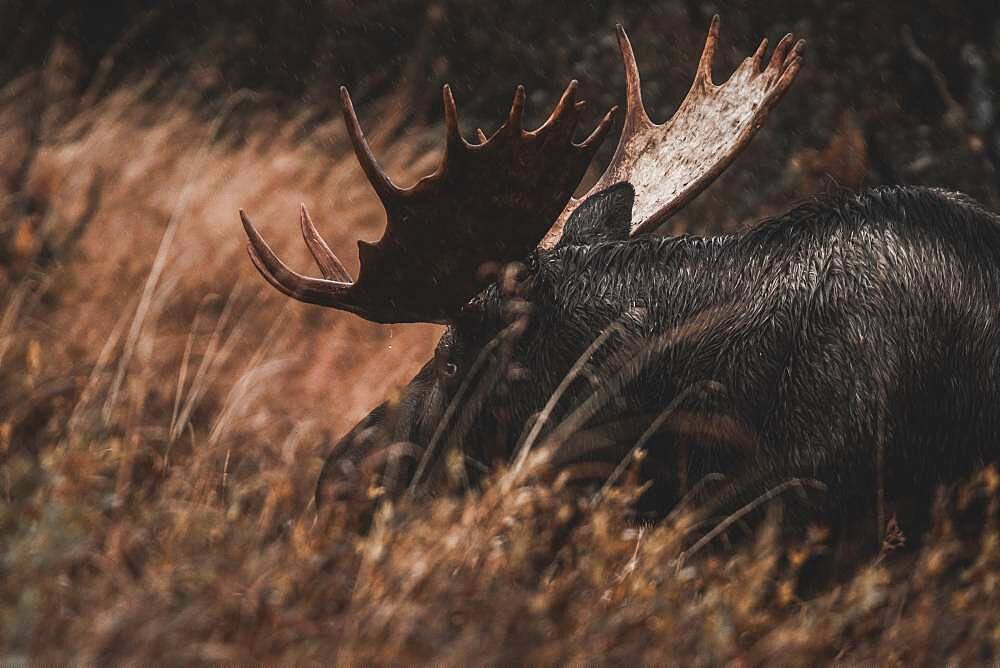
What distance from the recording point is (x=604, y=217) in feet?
13.0

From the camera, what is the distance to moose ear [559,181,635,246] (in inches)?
154

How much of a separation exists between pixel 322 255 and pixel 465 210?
0.65 meters

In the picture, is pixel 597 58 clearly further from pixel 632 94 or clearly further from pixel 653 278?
pixel 653 278

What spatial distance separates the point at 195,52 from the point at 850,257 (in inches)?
207

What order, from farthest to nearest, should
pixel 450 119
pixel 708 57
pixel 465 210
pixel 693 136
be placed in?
pixel 708 57, pixel 693 136, pixel 465 210, pixel 450 119

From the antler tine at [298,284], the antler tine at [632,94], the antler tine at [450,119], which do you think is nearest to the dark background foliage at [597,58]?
the antler tine at [632,94]

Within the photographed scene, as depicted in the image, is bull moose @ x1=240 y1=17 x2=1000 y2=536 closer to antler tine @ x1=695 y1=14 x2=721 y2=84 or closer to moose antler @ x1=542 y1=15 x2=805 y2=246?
moose antler @ x1=542 y1=15 x2=805 y2=246

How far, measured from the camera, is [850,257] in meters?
3.27

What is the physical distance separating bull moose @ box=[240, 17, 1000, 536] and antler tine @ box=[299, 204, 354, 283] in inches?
11.5

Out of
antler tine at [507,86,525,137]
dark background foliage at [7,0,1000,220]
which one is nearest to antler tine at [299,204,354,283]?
antler tine at [507,86,525,137]

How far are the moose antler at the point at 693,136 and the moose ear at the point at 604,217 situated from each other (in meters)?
0.10

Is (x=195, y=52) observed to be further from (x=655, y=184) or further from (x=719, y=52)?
(x=655, y=184)

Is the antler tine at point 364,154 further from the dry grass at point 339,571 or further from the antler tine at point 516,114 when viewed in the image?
the dry grass at point 339,571

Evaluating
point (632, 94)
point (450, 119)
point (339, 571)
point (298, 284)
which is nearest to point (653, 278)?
point (450, 119)
